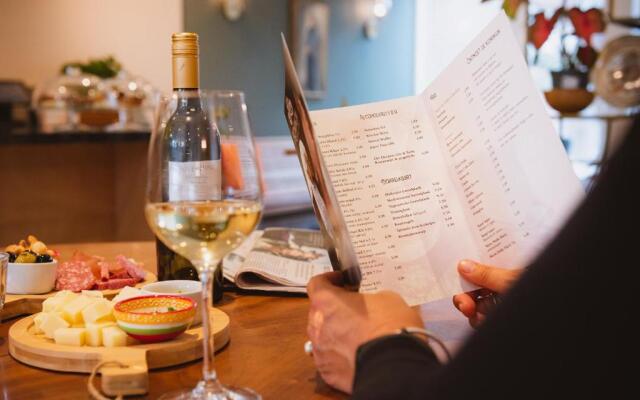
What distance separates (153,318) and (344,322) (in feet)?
0.76

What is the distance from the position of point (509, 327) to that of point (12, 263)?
844mm

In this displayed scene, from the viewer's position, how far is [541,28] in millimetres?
3051

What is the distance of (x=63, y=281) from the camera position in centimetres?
109

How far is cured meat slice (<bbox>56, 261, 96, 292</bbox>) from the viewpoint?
3.55 ft

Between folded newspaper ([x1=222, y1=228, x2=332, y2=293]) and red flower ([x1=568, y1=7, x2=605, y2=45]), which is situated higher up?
red flower ([x1=568, y1=7, x2=605, y2=45])

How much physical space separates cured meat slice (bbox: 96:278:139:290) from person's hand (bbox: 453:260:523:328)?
0.49m

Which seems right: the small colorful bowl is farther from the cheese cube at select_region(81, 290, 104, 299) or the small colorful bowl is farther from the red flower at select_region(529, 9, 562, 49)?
the red flower at select_region(529, 9, 562, 49)

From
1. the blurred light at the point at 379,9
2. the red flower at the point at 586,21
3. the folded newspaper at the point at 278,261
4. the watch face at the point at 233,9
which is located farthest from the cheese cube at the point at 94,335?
the blurred light at the point at 379,9

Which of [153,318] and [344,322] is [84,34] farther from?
[344,322]

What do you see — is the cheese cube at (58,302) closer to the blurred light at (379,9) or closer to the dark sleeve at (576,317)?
the dark sleeve at (576,317)

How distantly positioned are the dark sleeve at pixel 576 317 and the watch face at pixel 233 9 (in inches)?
204

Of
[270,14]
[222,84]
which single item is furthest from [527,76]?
[270,14]

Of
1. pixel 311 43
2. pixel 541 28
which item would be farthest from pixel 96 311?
pixel 311 43

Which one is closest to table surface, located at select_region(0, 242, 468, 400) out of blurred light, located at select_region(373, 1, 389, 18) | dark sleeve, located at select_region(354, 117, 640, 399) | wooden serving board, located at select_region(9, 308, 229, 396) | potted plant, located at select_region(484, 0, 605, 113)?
wooden serving board, located at select_region(9, 308, 229, 396)
